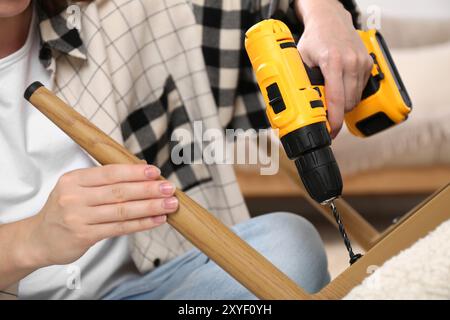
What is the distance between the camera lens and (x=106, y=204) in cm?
64

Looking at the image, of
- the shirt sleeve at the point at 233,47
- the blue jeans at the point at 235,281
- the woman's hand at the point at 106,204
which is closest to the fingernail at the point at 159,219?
the woman's hand at the point at 106,204

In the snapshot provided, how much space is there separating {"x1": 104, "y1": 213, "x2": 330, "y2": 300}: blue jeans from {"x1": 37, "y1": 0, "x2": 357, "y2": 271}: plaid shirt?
4cm

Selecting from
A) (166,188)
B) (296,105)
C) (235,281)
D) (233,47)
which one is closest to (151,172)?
(166,188)

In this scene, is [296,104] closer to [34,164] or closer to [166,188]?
[166,188]

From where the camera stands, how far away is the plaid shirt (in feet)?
3.05

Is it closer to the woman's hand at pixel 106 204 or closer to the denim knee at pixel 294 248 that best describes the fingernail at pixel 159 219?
the woman's hand at pixel 106 204

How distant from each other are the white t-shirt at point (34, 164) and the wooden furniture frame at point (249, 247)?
25 cm

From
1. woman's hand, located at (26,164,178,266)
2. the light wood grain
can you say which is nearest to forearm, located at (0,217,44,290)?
woman's hand, located at (26,164,178,266)

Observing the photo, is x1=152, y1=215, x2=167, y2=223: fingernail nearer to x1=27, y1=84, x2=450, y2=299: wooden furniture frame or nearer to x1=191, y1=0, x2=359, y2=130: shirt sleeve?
x1=27, y1=84, x2=450, y2=299: wooden furniture frame

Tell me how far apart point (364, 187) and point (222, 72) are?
33.4 inches

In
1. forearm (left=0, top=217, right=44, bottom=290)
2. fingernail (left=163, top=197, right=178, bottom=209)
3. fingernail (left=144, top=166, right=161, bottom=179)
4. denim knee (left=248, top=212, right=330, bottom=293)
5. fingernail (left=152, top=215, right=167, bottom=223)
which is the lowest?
denim knee (left=248, top=212, right=330, bottom=293)

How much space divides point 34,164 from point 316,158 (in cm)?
39

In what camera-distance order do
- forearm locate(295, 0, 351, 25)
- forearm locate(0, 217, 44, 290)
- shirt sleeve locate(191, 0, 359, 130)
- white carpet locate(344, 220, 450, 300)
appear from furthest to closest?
shirt sleeve locate(191, 0, 359, 130), forearm locate(295, 0, 351, 25), forearm locate(0, 217, 44, 290), white carpet locate(344, 220, 450, 300)
